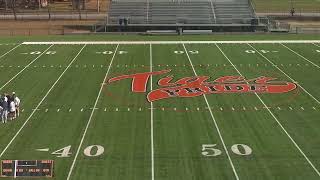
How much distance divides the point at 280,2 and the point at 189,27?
94.6ft

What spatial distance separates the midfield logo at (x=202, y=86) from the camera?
2055 centimetres

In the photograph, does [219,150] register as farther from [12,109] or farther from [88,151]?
[12,109]

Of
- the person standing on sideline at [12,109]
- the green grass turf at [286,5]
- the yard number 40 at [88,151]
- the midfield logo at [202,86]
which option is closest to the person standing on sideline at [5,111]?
the person standing on sideline at [12,109]

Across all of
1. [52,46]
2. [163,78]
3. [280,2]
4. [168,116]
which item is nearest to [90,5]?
[280,2]

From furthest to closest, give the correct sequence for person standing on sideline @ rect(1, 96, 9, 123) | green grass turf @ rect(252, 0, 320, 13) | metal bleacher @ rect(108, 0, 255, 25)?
green grass turf @ rect(252, 0, 320, 13), metal bleacher @ rect(108, 0, 255, 25), person standing on sideline @ rect(1, 96, 9, 123)

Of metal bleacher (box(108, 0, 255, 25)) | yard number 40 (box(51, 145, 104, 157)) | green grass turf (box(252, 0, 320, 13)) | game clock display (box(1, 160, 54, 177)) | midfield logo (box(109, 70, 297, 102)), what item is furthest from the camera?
green grass turf (box(252, 0, 320, 13))

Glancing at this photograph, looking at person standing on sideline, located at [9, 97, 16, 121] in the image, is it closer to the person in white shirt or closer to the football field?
the person in white shirt

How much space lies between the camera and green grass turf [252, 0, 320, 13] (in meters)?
56.2

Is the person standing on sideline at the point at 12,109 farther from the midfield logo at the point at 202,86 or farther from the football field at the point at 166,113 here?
the midfield logo at the point at 202,86

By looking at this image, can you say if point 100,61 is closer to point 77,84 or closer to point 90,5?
point 77,84

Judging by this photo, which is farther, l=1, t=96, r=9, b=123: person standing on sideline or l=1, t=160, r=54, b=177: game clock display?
l=1, t=96, r=9, b=123: person standing on sideline

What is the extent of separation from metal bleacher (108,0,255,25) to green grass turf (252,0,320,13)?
11758mm

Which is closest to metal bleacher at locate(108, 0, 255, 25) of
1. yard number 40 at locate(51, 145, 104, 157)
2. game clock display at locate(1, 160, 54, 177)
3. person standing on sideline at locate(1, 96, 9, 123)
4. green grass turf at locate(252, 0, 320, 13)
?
green grass turf at locate(252, 0, 320, 13)

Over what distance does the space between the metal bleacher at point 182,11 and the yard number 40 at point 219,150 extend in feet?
90.0
